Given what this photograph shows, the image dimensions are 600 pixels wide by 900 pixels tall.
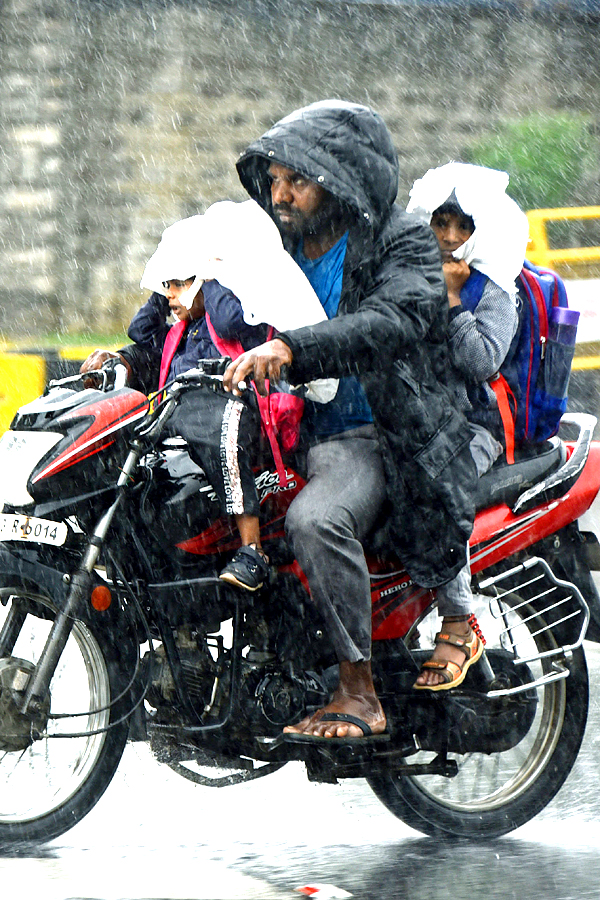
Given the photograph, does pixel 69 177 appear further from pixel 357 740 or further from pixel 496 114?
pixel 357 740

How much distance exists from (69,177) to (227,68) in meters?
2.83

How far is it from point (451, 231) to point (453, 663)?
1.34 m

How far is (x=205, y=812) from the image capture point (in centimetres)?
486

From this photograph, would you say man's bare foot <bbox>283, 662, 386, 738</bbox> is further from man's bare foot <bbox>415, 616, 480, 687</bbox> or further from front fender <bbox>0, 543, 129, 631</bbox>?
front fender <bbox>0, 543, 129, 631</bbox>

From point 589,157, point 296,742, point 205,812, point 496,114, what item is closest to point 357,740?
point 296,742

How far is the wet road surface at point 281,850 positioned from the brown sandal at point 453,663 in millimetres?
556

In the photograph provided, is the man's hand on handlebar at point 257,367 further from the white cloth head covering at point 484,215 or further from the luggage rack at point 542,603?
the luggage rack at point 542,603

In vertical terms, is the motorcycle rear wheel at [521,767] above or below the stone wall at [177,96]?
below

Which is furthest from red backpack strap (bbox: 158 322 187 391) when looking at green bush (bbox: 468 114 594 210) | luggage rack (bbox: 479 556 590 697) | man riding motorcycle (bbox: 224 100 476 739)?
green bush (bbox: 468 114 594 210)

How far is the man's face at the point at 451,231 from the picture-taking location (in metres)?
4.52

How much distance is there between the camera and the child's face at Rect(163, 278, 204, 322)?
448cm

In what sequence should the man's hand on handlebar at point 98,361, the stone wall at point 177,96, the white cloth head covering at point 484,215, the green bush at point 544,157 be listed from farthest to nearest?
the stone wall at point 177,96 → the green bush at point 544,157 → the man's hand on handlebar at point 98,361 → the white cloth head covering at point 484,215

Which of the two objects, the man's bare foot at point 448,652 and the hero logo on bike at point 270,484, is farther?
the man's bare foot at point 448,652

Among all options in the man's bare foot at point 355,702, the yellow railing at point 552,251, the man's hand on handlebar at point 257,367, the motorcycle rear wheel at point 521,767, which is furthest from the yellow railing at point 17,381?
the man's hand on handlebar at point 257,367
